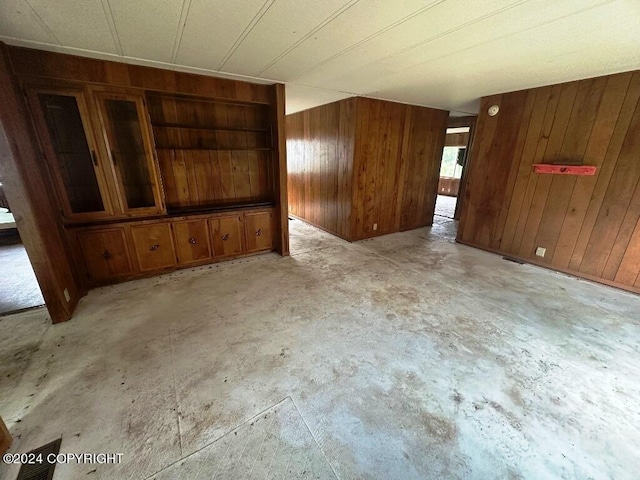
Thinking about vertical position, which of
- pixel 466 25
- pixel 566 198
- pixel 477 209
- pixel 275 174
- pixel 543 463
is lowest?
pixel 543 463

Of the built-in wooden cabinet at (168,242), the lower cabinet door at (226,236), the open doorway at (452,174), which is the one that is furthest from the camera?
the open doorway at (452,174)

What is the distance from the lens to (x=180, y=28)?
1.79 meters

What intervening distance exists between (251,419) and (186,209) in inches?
108

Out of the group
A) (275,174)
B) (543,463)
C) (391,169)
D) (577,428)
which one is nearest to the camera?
(543,463)

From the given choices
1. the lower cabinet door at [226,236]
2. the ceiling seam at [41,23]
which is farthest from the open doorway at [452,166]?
the ceiling seam at [41,23]

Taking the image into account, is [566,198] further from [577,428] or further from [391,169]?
[577,428]

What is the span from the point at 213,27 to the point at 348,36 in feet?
3.15

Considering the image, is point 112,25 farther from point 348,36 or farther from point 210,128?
point 348,36

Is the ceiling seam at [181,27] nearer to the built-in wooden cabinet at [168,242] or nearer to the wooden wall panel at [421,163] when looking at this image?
the built-in wooden cabinet at [168,242]

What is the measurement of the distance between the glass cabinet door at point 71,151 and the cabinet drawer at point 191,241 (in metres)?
0.74

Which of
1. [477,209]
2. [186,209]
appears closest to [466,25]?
[477,209]

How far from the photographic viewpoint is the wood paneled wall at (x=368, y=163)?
417 cm

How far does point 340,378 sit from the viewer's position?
1770 millimetres

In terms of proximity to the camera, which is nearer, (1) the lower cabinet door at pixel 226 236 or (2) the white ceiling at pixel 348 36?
(2) the white ceiling at pixel 348 36
